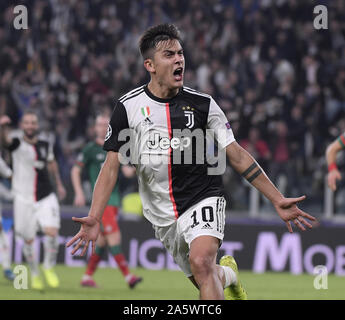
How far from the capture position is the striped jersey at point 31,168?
11.4 m

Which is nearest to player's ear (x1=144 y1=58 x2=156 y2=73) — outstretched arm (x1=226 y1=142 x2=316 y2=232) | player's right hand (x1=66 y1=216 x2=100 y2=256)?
outstretched arm (x1=226 y1=142 x2=316 y2=232)

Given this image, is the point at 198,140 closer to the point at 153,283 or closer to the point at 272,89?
the point at 153,283

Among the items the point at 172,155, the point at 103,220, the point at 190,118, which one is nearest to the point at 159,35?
the point at 190,118

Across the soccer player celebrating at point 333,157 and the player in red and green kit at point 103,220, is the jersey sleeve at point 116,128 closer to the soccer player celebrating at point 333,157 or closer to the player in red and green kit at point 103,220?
the soccer player celebrating at point 333,157

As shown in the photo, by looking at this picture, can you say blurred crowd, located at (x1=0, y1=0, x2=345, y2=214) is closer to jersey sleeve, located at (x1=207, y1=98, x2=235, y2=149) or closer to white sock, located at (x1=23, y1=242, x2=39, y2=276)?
white sock, located at (x1=23, y1=242, x2=39, y2=276)

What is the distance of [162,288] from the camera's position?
1114 centimetres

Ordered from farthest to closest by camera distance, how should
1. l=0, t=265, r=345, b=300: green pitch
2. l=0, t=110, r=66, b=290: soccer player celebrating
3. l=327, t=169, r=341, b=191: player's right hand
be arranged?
l=0, t=110, r=66, b=290: soccer player celebrating < l=0, t=265, r=345, b=300: green pitch < l=327, t=169, r=341, b=191: player's right hand

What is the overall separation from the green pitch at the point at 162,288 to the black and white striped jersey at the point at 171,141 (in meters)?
3.57

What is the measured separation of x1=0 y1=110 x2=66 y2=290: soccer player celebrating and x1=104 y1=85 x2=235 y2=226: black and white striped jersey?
485 centimetres

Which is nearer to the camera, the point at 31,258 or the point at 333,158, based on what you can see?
the point at 333,158

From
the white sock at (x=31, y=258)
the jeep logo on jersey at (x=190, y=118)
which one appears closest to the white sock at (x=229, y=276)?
the jeep logo on jersey at (x=190, y=118)

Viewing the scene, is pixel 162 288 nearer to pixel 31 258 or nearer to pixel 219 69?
pixel 31 258

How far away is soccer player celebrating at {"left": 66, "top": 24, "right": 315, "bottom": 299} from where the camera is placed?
6.35 meters

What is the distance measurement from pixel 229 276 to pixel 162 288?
438cm
